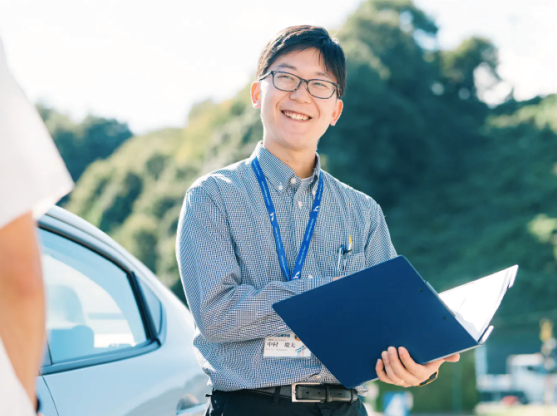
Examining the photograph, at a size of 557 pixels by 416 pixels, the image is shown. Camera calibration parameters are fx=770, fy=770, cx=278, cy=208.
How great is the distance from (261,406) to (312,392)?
15 cm

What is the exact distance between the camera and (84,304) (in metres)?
2.65

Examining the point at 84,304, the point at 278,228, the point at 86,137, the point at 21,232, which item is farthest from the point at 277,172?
the point at 86,137

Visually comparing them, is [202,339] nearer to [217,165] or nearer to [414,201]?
[217,165]

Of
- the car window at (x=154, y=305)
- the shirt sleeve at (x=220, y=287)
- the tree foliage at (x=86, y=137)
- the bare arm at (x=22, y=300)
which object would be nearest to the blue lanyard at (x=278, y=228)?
the shirt sleeve at (x=220, y=287)

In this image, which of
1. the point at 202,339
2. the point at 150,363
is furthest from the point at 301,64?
the point at 150,363

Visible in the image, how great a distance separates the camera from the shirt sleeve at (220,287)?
82.6 inches

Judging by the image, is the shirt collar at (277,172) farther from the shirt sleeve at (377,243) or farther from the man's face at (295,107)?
the shirt sleeve at (377,243)

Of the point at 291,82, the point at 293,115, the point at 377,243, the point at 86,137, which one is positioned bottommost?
the point at 377,243

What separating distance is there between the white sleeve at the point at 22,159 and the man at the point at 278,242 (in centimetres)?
123

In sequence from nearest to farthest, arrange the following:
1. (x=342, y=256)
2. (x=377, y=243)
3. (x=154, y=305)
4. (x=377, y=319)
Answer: (x=377, y=319) < (x=342, y=256) < (x=377, y=243) < (x=154, y=305)

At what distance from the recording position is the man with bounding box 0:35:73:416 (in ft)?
2.89

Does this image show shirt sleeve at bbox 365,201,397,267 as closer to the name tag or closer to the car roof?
the name tag

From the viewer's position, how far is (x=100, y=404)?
2223 millimetres

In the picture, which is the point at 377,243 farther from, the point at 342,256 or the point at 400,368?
the point at 400,368
